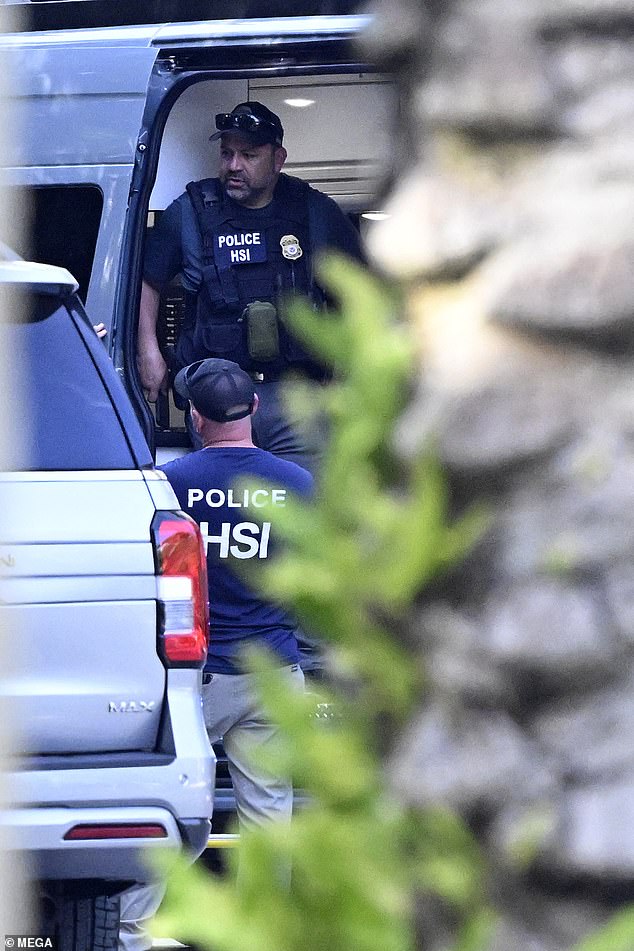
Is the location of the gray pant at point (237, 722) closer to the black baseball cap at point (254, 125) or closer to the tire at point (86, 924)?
the tire at point (86, 924)

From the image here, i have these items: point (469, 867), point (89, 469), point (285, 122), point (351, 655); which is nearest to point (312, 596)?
point (351, 655)

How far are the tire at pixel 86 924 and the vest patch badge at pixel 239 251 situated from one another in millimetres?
2848

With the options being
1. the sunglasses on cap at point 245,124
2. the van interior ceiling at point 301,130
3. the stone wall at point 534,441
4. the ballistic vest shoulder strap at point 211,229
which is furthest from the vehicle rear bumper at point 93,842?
the van interior ceiling at point 301,130

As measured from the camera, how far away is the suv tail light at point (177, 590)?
407 cm

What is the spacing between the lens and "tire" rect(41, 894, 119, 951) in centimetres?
437

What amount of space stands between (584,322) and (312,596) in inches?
8.9

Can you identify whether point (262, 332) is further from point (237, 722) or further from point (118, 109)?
point (237, 722)

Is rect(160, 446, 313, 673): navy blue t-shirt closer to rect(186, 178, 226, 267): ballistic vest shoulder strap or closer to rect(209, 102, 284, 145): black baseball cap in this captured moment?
rect(186, 178, 226, 267): ballistic vest shoulder strap

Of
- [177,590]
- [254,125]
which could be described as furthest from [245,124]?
[177,590]

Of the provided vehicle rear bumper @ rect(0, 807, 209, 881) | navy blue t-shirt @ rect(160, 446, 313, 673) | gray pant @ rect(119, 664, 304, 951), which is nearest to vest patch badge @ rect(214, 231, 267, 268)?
navy blue t-shirt @ rect(160, 446, 313, 673)

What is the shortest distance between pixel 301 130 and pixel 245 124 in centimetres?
209

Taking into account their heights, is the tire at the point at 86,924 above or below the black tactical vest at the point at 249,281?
below

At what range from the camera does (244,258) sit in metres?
6.43

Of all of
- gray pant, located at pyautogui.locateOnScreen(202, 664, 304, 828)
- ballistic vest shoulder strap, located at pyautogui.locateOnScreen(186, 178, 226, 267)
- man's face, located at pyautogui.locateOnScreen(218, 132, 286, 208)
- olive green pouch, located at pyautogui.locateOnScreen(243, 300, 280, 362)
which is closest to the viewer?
gray pant, located at pyautogui.locateOnScreen(202, 664, 304, 828)
